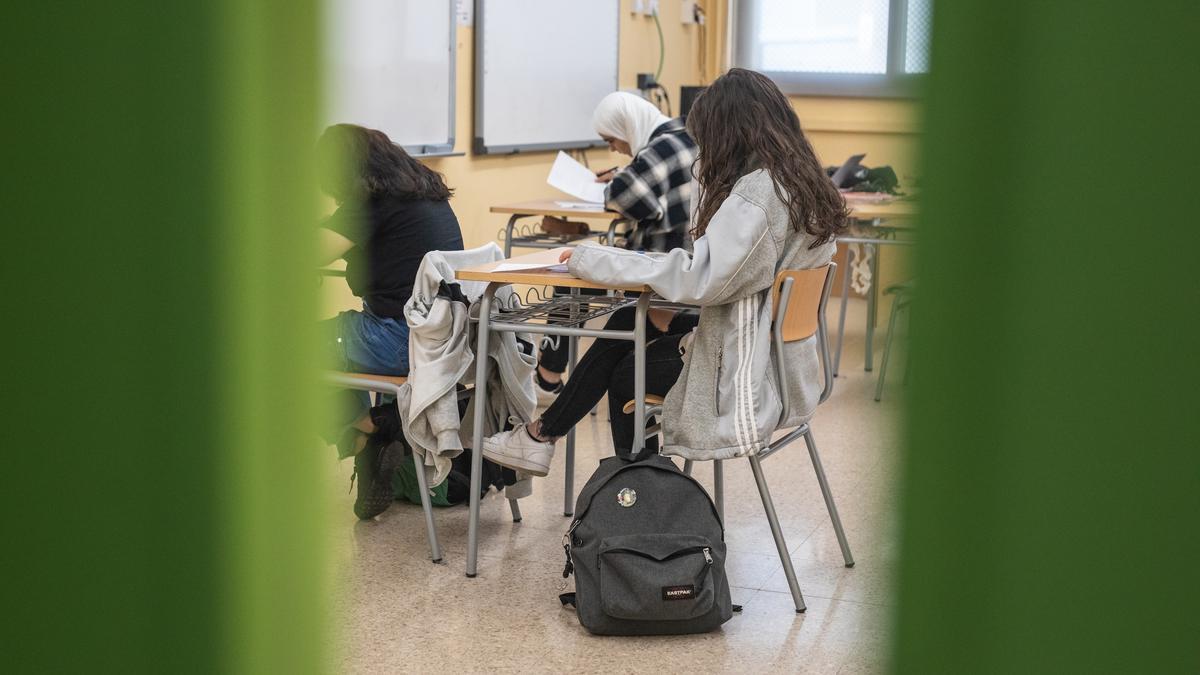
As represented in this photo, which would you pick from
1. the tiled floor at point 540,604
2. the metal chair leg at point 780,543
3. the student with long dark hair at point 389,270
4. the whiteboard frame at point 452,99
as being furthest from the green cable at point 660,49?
the metal chair leg at point 780,543

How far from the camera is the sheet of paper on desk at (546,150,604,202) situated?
14.3 ft

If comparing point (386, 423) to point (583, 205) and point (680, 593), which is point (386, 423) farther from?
point (583, 205)

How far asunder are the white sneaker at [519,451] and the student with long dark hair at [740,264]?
38cm

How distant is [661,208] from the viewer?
139 inches

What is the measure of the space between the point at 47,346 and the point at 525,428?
8.24 ft

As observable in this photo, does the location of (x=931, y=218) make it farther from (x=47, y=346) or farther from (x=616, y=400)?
(x=616, y=400)

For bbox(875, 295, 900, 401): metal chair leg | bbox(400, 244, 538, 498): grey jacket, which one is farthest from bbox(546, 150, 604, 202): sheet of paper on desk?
bbox(875, 295, 900, 401): metal chair leg

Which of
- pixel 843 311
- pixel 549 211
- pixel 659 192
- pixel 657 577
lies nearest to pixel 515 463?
pixel 657 577

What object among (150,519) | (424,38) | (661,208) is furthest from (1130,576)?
(424,38)

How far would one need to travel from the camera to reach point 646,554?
236 centimetres

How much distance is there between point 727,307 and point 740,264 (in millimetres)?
98

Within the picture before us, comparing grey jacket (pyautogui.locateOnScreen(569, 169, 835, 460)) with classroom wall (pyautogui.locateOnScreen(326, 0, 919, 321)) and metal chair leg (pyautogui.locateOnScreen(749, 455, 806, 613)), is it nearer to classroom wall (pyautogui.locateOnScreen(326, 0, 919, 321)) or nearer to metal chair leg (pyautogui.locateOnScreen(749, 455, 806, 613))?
metal chair leg (pyautogui.locateOnScreen(749, 455, 806, 613))

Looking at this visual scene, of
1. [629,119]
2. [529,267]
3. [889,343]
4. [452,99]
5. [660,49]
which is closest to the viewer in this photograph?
[889,343]

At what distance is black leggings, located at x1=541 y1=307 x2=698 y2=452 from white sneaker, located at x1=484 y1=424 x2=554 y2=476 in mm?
39
